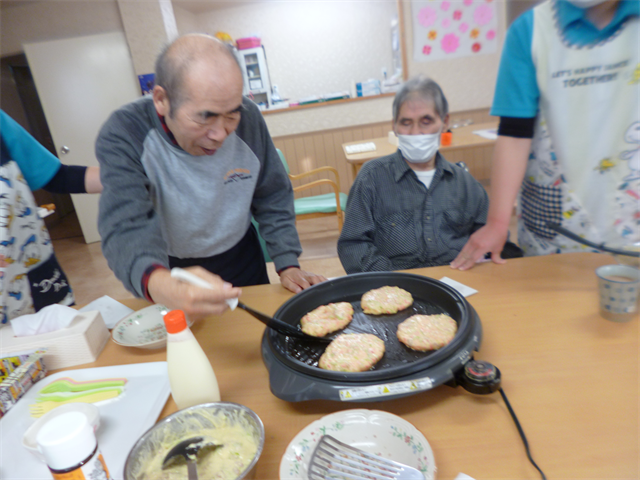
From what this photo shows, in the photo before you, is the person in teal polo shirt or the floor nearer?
the person in teal polo shirt

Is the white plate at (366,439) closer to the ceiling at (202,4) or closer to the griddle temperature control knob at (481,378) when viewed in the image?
the griddle temperature control knob at (481,378)

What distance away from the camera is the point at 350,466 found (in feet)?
2.20

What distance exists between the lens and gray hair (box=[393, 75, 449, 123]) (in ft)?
6.08

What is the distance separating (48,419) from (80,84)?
523cm

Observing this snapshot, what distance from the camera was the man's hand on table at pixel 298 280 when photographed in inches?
55.2

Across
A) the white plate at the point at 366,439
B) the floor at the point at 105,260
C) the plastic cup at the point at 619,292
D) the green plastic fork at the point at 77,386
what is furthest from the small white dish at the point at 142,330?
the floor at the point at 105,260

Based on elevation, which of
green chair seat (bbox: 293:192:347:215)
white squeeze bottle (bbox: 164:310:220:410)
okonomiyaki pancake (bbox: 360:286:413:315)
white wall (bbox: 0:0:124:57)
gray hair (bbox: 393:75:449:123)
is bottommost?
green chair seat (bbox: 293:192:347:215)

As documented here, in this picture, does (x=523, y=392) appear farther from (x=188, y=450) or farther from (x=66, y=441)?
(x=66, y=441)

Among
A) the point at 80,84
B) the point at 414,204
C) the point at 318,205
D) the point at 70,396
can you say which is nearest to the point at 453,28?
the point at 318,205

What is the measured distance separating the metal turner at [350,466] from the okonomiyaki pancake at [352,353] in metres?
0.26

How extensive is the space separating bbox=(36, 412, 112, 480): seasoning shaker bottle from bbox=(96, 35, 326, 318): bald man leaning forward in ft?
1.30

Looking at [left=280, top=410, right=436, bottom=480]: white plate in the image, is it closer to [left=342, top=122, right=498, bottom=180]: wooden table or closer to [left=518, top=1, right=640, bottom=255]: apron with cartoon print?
[left=518, top=1, right=640, bottom=255]: apron with cartoon print

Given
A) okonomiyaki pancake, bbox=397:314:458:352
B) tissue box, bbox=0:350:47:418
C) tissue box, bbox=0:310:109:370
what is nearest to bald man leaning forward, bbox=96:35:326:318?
tissue box, bbox=0:310:109:370

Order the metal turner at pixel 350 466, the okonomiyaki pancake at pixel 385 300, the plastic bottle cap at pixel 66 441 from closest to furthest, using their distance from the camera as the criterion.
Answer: the plastic bottle cap at pixel 66 441, the metal turner at pixel 350 466, the okonomiyaki pancake at pixel 385 300
